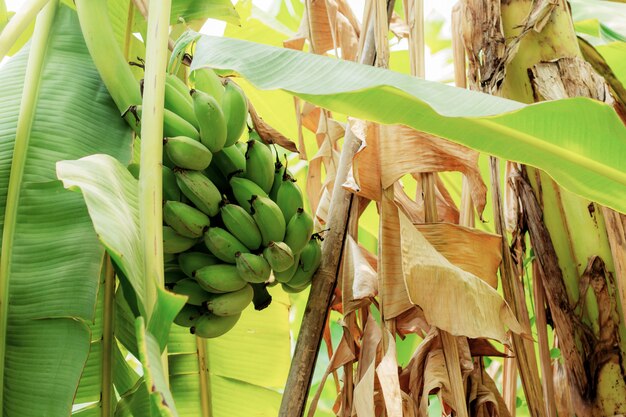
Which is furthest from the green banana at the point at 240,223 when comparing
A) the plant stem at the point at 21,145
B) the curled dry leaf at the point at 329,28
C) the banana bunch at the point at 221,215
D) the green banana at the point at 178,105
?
the curled dry leaf at the point at 329,28

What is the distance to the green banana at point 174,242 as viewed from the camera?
0.73 meters

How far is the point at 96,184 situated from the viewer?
0.58 m

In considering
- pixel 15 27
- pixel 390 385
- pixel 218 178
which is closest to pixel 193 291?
pixel 218 178

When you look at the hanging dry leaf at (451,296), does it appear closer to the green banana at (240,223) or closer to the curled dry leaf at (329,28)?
the green banana at (240,223)

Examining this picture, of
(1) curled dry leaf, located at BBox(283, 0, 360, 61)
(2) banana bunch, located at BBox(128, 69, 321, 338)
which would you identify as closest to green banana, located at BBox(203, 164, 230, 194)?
(2) banana bunch, located at BBox(128, 69, 321, 338)

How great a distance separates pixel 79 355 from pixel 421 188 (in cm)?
45

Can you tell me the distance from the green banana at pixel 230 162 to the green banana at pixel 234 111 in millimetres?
10

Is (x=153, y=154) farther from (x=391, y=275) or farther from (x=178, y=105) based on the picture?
(x=391, y=275)

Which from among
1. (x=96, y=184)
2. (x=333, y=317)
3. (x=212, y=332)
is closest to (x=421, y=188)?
(x=212, y=332)

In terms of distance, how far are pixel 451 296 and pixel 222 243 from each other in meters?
0.25

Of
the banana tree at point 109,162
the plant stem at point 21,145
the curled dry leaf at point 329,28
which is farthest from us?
the curled dry leaf at point 329,28

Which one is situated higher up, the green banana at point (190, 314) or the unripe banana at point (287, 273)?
the unripe banana at point (287, 273)

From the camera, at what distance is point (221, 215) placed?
0.75 metres

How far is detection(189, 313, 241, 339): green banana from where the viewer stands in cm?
78
